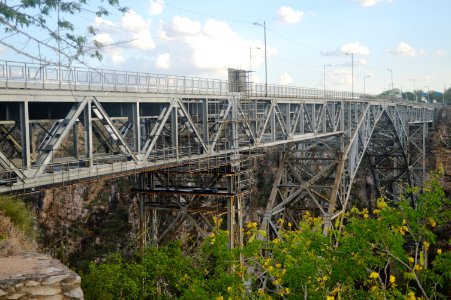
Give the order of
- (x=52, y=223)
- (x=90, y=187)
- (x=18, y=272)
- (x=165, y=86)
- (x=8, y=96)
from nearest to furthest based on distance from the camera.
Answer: (x=18, y=272) < (x=8, y=96) < (x=165, y=86) < (x=52, y=223) < (x=90, y=187)

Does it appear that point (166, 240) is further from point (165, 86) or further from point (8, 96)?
point (8, 96)

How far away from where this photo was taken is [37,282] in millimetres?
8641

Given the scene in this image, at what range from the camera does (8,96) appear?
11844 millimetres

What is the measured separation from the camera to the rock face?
8461 mm

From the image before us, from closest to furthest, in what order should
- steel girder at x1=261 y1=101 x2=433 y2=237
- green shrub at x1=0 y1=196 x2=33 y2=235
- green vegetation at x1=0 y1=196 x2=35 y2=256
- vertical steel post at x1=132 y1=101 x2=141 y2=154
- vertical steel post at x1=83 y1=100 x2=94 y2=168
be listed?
1. green vegetation at x1=0 y1=196 x2=35 y2=256
2. green shrub at x1=0 y1=196 x2=33 y2=235
3. vertical steel post at x1=83 y1=100 x2=94 y2=168
4. vertical steel post at x1=132 y1=101 x2=141 y2=154
5. steel girder at x1=261 y1=101 x2=433 y2=237

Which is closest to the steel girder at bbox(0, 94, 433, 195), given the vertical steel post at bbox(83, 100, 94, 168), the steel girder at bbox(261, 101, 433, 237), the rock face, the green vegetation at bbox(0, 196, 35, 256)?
the vertical steel post at bbox(83, 100, 94, 168)

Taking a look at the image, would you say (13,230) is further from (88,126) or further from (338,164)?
(338,164)

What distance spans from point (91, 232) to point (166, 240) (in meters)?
24.8

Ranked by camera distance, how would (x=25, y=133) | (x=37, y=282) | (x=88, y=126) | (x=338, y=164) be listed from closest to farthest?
(x=37, y=282) < (x=25, y=133) < (x=88, y=126) < (x=338, y=164)

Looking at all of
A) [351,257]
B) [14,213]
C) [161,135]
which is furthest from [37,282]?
[161,135]

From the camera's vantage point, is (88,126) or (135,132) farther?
(135,132)

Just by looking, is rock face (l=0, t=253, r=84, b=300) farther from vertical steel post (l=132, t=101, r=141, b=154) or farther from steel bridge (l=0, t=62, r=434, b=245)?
vertical steel post (l=132, t=101, r=141, b=154)

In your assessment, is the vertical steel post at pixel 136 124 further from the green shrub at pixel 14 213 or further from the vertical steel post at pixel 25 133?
the vertical steel post at pixel 25 133

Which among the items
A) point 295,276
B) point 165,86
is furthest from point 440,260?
point 165,86
